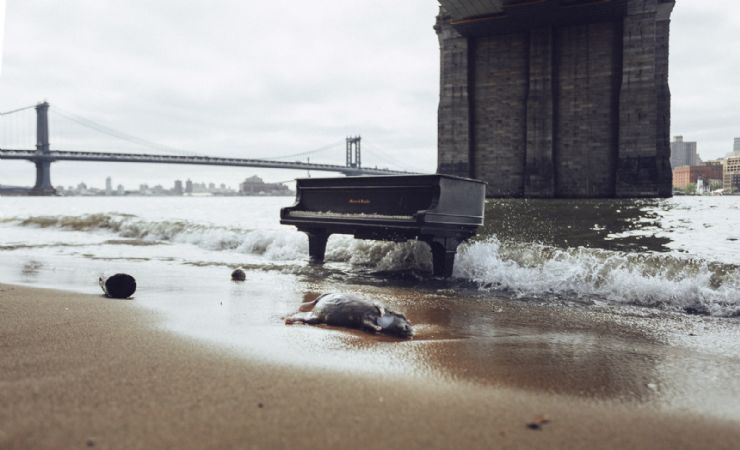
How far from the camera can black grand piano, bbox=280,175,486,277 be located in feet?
15.0

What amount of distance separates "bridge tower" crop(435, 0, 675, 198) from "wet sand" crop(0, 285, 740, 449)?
29.1 m

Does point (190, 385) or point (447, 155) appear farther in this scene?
point (447, 155)

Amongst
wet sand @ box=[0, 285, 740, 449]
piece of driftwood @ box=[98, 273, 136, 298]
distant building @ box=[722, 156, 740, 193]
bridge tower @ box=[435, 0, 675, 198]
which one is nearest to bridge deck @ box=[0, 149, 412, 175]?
bridge tower @ box=[435, 0, 675, 198]

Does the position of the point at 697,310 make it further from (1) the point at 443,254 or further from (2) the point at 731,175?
(2) the point at 731,175

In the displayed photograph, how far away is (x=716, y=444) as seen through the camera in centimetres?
132

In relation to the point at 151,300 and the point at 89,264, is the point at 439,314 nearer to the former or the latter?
the point at 151,300

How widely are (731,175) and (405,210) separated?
90.7 m

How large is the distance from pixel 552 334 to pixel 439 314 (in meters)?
0.81

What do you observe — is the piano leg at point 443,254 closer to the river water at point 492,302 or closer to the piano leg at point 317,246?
the river water at point 492,302

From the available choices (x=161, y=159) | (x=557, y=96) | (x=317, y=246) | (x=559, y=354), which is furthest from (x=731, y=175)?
(x=559, y=354)

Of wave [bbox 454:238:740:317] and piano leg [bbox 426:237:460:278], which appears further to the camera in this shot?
piano leg [bbox 426:237:460:278]

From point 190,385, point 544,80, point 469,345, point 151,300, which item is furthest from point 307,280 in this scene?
point 544,80

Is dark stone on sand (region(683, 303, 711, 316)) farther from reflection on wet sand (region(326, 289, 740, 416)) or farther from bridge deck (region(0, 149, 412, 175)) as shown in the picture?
bridge deck (region(0, 149, 412, 175))

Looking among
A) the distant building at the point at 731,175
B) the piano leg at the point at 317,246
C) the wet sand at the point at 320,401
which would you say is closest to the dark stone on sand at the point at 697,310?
the wet sand at the point at 320,401
